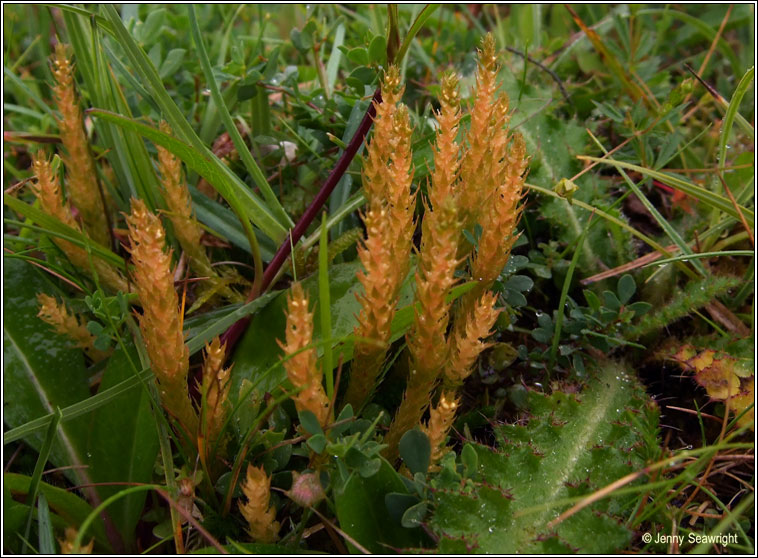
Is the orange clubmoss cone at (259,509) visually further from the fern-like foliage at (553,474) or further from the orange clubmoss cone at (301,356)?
the fern-like foliage at (553,474)

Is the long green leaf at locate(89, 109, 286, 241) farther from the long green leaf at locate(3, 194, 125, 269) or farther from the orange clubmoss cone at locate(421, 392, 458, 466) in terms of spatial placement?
the orange clubmoss cone at locate(421, 392, 458, 466)

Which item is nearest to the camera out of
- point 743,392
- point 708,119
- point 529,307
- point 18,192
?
point 743,392

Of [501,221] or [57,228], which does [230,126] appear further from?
[501,221]

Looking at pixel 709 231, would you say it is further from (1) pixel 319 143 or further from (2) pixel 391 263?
(1) pixel 319 143

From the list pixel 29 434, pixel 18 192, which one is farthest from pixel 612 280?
pixel 18 192

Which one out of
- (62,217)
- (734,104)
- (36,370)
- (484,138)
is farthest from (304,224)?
(734,104)

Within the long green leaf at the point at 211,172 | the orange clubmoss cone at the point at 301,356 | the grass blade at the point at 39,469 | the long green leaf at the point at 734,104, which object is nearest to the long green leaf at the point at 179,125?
the long green leaf at the point at 211,172

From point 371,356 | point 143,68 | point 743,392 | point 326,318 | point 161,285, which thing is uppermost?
point 143,68

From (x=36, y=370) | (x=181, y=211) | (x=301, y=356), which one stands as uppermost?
(x=181, y=211)
